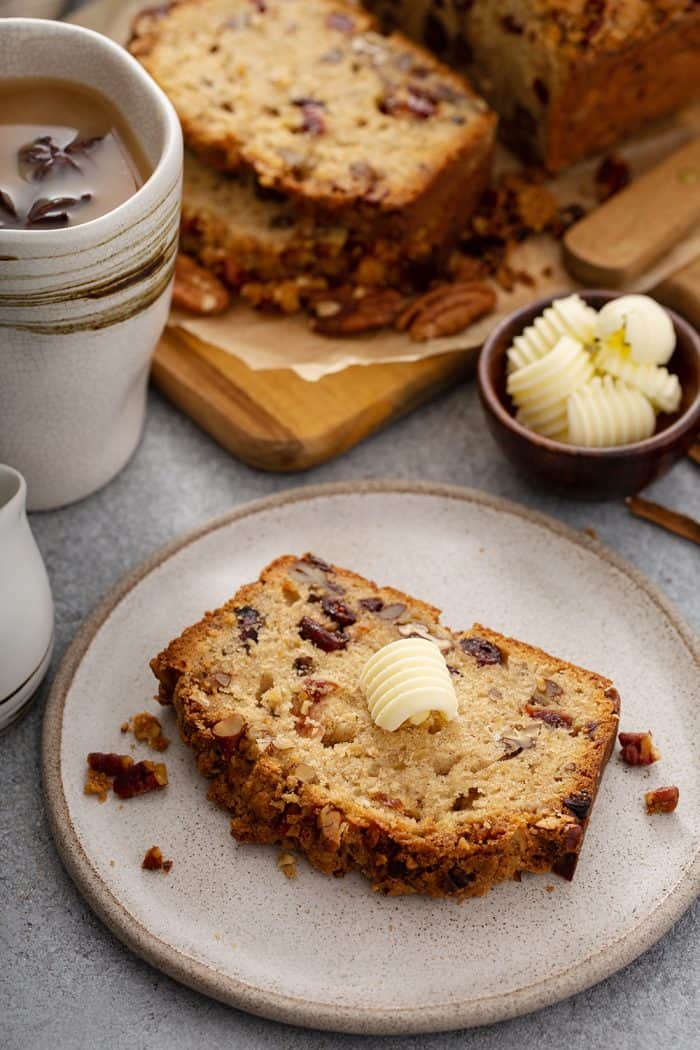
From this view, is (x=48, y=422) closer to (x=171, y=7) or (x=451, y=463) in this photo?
(x=451, y=463)

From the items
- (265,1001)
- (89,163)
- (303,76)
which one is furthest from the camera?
(303,76)

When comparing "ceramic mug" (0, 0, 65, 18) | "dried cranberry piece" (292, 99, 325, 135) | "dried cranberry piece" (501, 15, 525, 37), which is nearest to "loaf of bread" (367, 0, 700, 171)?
"dried cranberry piece" (501, 15, 525, 37)

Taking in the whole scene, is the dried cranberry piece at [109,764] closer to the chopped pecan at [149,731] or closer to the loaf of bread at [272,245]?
the chopped pecan at [149,731]

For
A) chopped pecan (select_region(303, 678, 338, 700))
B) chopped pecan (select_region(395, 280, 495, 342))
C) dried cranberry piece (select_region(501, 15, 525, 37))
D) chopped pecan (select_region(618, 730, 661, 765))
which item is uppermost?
dried cranberry piece (select_region(501, 15, 525, 37))

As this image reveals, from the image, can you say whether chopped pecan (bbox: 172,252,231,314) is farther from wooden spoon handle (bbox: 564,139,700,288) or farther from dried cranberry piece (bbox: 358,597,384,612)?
dried cranberry piece (bbox: 358,597,384,612)

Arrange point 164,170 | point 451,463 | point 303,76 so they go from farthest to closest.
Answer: point 303,76, point 451,463, point 164,170

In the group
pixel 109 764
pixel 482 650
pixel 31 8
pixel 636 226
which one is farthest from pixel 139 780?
pixel 31 8

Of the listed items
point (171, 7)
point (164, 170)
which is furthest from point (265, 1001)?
point (171, 7)
